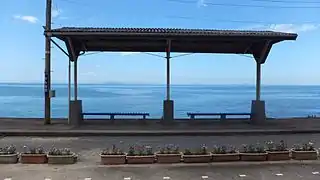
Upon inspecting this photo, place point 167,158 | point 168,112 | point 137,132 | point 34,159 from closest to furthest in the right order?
1. point 34,159
2. point 167,158
3. point 137,132
4. point 168,112

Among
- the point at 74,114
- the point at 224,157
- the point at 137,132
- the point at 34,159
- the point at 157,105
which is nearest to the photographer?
the point at 34,159

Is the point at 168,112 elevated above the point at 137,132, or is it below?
above

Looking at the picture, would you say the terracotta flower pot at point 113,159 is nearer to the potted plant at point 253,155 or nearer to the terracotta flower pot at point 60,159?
the terracotta flower pot at point 60,159

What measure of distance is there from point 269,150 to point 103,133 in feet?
22.8

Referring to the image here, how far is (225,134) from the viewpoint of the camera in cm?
1606

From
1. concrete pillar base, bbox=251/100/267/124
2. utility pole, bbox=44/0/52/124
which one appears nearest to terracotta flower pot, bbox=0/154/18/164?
utility pole, bbox=44/0/52/124

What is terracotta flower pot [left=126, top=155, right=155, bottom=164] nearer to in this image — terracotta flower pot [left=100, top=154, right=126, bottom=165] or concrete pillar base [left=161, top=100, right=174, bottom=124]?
terracotta flower pot [left=100, top=154, right=126, bottom=165]

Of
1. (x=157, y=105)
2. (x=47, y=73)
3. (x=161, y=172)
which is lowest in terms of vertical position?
(x=161, y=172)

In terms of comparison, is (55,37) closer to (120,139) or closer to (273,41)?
(120,139)

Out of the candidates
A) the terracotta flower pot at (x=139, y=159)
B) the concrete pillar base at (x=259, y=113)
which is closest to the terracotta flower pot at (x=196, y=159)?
the terracotta flower pot at (x=139, y=159)

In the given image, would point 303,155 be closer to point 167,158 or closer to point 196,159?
point 196,159

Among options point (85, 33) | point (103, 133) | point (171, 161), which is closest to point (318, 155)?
point (171, 161)

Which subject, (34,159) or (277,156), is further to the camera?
(277,156)

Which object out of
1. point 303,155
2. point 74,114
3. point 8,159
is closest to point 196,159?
point 303,155
